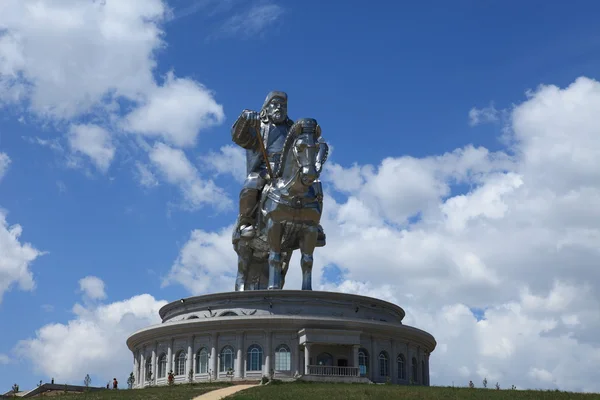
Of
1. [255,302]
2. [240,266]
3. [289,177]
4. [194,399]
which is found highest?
[289,177]

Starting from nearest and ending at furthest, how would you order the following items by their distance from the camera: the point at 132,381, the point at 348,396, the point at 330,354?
the point at 348,396 → the point at 330,354 → the point at 132,381

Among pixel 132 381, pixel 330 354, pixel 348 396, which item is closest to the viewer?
pixel 348 396

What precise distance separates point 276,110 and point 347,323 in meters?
14.1

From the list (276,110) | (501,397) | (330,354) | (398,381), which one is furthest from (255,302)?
(501,397)

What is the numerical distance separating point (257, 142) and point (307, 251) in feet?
25.0

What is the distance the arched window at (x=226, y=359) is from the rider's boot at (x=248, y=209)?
8449 mm

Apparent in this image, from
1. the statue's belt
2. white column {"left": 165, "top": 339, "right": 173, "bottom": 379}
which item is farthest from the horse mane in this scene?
white column {"left": 165, "top": 339, "right": 173, "bottom": 379}

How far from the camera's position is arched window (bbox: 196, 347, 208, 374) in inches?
1766

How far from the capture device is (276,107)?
167 ft

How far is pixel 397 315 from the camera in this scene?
50.7m

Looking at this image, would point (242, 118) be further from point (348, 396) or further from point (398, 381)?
point (348, 396)

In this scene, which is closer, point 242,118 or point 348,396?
point 348,396

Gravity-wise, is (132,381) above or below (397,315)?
below

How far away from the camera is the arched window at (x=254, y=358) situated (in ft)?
143
